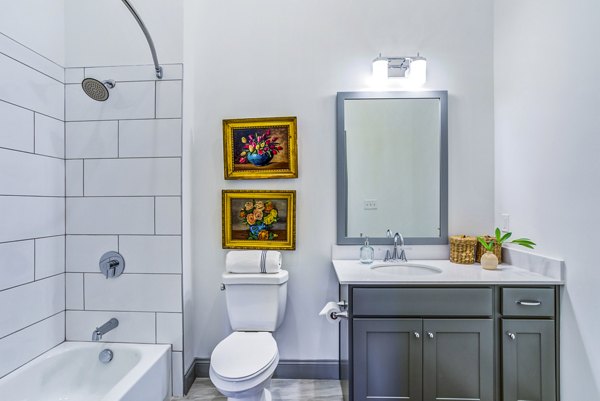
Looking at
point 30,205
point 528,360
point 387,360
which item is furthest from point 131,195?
point 528,360

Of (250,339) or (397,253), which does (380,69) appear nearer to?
(397,253)

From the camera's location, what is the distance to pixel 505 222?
1.86 m

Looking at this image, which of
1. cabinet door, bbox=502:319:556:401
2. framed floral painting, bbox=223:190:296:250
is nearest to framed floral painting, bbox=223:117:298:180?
framed floral painting, bbox=223:190:296:250

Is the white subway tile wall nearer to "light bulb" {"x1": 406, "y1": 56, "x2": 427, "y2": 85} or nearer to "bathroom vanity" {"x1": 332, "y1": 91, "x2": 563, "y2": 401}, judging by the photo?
"bathroom vanity" {"x1": 332, "y1": 91, "x2": 563, "y2": 401}

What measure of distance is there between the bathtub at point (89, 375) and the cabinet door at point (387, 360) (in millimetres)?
1053

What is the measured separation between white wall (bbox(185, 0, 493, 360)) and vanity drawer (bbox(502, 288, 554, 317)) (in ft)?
1.87

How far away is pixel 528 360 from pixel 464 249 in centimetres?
62

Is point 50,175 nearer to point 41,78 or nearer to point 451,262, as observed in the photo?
point 41,78

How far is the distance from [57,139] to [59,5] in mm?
789

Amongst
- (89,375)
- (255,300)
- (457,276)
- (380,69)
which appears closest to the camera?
(457,276)

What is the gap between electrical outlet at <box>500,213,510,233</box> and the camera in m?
1.84

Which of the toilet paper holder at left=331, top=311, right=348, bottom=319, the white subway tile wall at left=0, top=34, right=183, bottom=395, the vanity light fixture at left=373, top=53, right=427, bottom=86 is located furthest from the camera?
the vanity light fixture at left=373, top=53, right=427, bottom=86

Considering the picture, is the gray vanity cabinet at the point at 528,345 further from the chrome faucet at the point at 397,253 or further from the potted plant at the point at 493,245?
the chrome faucet at the point at 397,253

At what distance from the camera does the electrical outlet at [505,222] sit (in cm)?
184
